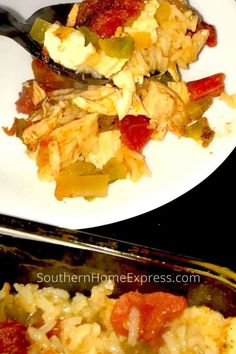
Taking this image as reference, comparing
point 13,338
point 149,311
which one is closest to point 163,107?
point 149,311

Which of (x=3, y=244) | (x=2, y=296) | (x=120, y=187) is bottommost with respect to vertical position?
(x=2, y=296)

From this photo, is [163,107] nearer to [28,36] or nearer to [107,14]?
[107,14]

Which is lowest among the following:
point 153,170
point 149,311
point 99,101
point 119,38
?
point 149,311

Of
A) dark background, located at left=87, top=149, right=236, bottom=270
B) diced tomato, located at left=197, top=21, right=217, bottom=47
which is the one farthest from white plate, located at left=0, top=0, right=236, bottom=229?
dark background, located at left=87, top=149, right=236, bottom=270

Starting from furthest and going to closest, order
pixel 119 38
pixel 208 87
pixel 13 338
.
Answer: pixel 208 87 → pixel 119 38 → pixel 13 338

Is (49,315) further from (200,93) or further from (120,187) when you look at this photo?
(200,93)

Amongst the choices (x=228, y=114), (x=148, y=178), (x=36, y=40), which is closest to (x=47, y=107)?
(x=36, y=40)

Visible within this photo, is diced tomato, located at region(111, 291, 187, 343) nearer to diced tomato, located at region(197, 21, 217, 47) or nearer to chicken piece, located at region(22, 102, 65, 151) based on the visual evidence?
chicken piece, located at region(22, 102, 65, 151)
